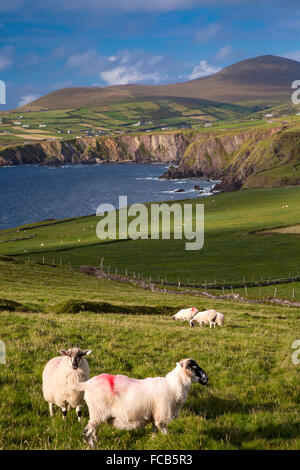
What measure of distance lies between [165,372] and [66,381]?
4018mm

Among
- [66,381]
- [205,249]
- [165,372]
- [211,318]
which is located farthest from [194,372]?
[205,249]

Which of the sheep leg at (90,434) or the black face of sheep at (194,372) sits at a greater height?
the black face of sheep at (194,372)

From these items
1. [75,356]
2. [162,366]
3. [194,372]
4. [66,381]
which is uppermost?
[75,356]

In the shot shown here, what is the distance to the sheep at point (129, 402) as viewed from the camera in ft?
26.9

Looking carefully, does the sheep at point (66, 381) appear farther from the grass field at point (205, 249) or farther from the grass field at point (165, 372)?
the grass field at point (205, 249)

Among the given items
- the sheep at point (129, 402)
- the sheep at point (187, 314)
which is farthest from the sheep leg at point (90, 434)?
the sheep at point (187, 314)

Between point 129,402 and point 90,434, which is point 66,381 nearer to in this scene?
point 90,434

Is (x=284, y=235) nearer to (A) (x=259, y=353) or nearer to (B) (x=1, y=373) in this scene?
(A) (x=259, y=353)

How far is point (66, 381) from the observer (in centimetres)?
949

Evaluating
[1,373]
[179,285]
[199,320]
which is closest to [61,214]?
[179,285]

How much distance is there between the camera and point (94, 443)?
7836mm

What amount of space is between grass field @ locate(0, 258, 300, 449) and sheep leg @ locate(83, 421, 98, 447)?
15cm

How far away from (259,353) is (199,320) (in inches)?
386

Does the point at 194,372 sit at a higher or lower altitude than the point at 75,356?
lower
